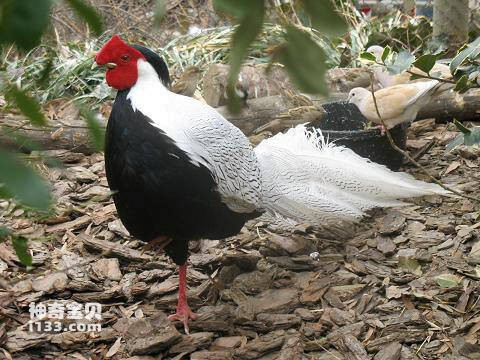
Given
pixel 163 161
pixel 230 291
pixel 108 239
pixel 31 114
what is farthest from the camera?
pixel 108 239

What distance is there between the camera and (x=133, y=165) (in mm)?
2480

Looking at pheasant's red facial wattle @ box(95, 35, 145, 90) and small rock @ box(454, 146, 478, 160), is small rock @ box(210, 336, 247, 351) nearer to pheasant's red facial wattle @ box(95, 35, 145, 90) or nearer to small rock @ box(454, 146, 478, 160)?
pheasant's red facial wattle @ box(95, 35, 145, 90)

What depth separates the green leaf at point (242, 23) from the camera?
481 mm

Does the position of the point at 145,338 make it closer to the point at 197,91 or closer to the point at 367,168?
the point at 367,168

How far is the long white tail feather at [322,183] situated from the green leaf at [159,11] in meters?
2.39

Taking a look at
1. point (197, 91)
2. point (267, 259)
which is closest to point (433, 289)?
point (267, 259)

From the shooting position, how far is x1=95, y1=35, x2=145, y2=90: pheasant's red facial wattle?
2621 millimetres

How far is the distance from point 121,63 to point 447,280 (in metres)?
1.51

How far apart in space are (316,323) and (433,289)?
496 mm

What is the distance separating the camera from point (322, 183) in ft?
10.0

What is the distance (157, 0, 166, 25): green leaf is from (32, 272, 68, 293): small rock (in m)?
2.52

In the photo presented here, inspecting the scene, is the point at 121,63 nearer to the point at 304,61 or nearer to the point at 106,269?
the point at 106,269

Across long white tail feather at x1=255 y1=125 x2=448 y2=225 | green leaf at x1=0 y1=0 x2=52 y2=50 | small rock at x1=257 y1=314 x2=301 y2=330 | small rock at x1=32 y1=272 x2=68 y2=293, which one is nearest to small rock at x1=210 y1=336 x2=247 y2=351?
small rock at x1=257 y1=314 x2=301 y2=330

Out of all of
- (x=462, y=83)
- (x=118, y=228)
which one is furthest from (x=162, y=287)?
(x=462, y=83)
